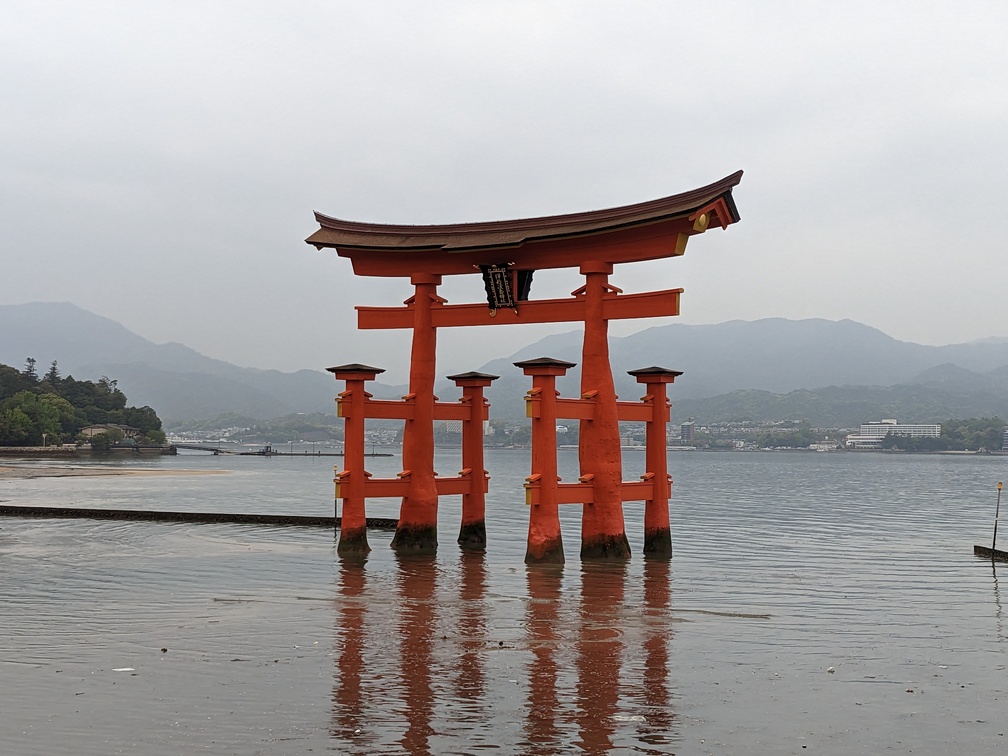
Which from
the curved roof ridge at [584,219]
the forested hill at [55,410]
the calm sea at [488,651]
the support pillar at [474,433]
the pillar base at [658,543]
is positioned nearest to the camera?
the calm sea at [488,651]

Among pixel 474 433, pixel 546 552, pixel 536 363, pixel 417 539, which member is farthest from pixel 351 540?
pixel 536 363

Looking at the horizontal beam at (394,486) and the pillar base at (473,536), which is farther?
the pillar base at (473,536)

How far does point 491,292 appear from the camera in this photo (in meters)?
23.7

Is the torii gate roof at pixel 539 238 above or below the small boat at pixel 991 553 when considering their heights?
above

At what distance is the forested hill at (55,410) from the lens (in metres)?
124

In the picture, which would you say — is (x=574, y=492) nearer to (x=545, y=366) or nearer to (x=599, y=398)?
(x=599, y=398)

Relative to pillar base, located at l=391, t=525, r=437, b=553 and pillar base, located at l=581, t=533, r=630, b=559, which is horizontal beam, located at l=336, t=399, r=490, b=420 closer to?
pillar base, located at l=391, t=525, r=437, b=553

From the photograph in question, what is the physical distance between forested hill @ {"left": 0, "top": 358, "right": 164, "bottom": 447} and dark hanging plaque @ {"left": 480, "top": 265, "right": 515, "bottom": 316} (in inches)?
4445

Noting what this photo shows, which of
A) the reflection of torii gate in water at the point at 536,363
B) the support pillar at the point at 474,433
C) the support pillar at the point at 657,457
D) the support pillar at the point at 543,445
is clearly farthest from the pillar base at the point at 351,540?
the support pillar at the point at 657,457

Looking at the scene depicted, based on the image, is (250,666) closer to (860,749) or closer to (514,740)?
(514,740)

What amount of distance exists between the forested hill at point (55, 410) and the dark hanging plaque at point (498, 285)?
113m

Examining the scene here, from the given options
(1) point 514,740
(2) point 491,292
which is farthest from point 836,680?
(2) point 491,292

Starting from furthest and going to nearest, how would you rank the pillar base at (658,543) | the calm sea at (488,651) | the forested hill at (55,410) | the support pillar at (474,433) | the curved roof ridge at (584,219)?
1. the forested hill at (55,410)
2. the support pillar at (474,433)
3. the pillar base at (658,543)
4. the curved roof ridge at (584,219)
5. the calm sea at (488,651)

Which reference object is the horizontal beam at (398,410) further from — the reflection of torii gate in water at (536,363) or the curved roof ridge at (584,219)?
the curved roof ridge at (584,219)
